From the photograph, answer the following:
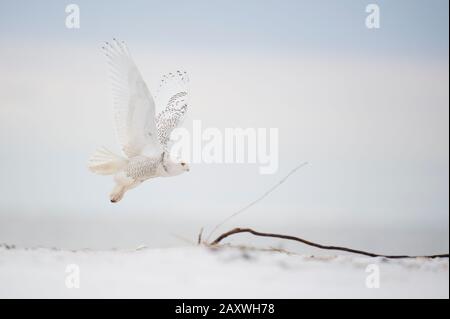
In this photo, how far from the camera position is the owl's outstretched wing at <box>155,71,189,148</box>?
1.74m

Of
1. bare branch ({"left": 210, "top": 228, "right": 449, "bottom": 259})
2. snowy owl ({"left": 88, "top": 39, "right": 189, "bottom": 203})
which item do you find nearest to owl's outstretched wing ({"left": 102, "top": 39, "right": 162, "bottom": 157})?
snowy owl ({"left": 88, "top": 39, "right": 189, "bottom": 203})

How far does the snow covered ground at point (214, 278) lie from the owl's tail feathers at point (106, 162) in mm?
251

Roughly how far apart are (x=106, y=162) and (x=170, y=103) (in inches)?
9.3

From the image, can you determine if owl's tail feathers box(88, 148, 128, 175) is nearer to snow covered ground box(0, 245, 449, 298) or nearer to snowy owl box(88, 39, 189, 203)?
snowy owl box(88, 39, 189, 203)

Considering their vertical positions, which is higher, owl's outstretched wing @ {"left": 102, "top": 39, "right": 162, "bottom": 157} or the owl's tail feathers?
owl's outstretched wing @ {"left": 102, "top": 39, "right": 162, "bottom": 157}

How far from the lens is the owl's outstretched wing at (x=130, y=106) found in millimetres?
1672

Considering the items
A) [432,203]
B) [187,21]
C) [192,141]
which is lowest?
[432,203]

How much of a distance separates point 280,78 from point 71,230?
724mm

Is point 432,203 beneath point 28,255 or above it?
above

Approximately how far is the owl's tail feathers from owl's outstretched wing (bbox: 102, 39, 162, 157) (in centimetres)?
3

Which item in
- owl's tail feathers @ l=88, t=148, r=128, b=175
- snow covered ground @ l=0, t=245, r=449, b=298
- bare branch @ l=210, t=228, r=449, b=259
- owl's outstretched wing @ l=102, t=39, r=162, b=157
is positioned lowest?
snow covered ground @ l=0, t=245, r=449, b=298
